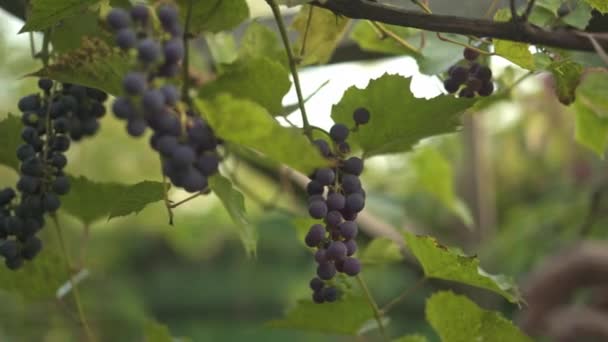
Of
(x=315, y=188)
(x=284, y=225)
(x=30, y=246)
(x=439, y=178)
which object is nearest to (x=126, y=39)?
(x=315, y=188)

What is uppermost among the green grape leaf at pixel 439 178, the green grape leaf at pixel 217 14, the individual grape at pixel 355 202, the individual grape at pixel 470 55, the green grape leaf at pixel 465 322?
the green grape leaf at pixel 217 14

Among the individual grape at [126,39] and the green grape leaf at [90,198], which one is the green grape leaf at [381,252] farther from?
the individual grape at [126,39]

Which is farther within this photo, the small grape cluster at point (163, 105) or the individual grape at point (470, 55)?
the individual grape at point (470, 55)

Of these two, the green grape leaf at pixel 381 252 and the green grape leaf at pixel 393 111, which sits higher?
the green grape leaf at pixel 393 111

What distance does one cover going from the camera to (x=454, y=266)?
1.41 ft

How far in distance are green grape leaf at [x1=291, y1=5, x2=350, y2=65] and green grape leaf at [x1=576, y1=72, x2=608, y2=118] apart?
0.17 meters

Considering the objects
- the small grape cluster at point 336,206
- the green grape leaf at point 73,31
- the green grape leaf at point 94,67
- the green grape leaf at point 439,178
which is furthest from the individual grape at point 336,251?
the green grape leaf at point 439,178

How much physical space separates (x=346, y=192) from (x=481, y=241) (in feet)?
4.53

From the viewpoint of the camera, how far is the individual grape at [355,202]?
338 millimetres

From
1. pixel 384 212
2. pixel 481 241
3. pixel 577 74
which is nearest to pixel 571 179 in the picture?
pixel 481 241

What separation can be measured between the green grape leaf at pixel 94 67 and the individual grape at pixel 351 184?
0.10 m

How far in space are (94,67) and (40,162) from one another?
0.10 meters

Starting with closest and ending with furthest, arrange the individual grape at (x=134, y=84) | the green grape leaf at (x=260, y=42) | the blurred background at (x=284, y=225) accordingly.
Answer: the individual grape at (x=134, y=84) → the green grape leaf at (x=260, y=42) → the blurred background at (x=284, y=225)

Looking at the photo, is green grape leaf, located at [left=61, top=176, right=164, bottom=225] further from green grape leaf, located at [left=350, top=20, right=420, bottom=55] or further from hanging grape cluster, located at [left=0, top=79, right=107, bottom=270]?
green grape leaf, located at [left=350, top=20, right=420, bottom=55]
